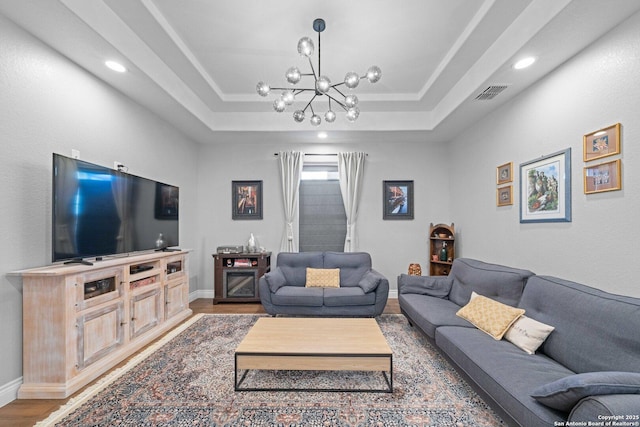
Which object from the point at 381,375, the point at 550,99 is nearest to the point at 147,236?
the point at 381,375

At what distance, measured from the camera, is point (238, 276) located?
469cm

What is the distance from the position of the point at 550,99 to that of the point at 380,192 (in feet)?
9.01

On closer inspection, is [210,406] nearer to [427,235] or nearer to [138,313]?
[138,313]

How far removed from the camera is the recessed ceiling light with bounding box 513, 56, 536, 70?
2.54m

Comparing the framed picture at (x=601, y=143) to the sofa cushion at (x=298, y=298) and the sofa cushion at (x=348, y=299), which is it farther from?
the sofa cushion at (x=298, y=298)

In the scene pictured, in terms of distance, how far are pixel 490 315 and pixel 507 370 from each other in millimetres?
767

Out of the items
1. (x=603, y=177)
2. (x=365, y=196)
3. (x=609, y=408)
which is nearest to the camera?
(x=609, y=408)

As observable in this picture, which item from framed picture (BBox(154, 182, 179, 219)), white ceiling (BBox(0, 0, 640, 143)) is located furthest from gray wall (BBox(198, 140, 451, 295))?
framed picture (BBox(154, 182, 179, 219))

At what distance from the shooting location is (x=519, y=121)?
126 inches

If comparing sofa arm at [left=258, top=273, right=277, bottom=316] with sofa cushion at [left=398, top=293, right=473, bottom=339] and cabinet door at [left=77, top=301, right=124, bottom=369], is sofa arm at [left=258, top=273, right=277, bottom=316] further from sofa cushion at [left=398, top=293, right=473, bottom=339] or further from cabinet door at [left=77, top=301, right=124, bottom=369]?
sofa cushion at [left=398, top=293, right=473, bottom=339]

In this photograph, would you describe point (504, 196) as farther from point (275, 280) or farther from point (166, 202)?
point (166, 202)

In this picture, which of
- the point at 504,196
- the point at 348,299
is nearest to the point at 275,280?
the point at 348,299

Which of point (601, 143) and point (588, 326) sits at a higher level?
point (601, 143)

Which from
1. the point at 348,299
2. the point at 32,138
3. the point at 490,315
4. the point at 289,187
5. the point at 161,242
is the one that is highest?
the point at 32,138
